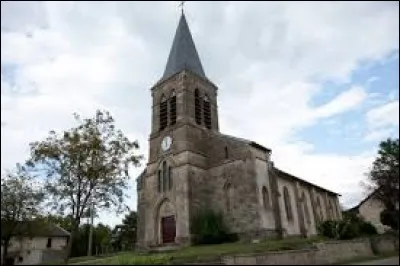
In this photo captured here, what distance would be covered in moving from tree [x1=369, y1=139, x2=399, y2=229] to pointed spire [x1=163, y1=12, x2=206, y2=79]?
1963 centimetres

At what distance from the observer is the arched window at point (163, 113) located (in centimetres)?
3760

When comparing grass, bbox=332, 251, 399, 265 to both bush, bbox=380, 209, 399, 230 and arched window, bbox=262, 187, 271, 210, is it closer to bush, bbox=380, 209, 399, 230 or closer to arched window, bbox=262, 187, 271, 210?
bush, bbox=380, 209, 399, 230

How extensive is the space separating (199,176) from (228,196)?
10.5ft

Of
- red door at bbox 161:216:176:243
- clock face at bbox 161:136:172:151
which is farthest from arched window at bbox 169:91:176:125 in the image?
red door at bbox 161:216:176:243

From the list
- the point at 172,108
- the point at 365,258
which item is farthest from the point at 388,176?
the point at 172,108

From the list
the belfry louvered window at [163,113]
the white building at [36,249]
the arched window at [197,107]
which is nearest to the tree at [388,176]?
the arched window at [197,107]

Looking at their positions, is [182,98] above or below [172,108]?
above

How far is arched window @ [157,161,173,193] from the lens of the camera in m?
34.2

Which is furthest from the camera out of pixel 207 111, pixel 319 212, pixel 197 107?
pixel 319 212

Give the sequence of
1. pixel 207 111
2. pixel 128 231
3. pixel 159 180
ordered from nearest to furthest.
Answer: pixel 159 180
pixel 207 111
pixel 128 231

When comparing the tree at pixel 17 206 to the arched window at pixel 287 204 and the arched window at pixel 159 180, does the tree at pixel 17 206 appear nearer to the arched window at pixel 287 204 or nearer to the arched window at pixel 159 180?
the arched window at pixel 159 180

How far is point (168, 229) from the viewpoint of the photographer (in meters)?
33.1

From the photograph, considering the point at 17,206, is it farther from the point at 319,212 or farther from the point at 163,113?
the point at 319,212

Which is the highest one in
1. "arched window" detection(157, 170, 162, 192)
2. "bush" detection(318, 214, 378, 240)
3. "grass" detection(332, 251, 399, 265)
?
"arched window" detection(157, 170, 162, 192)
